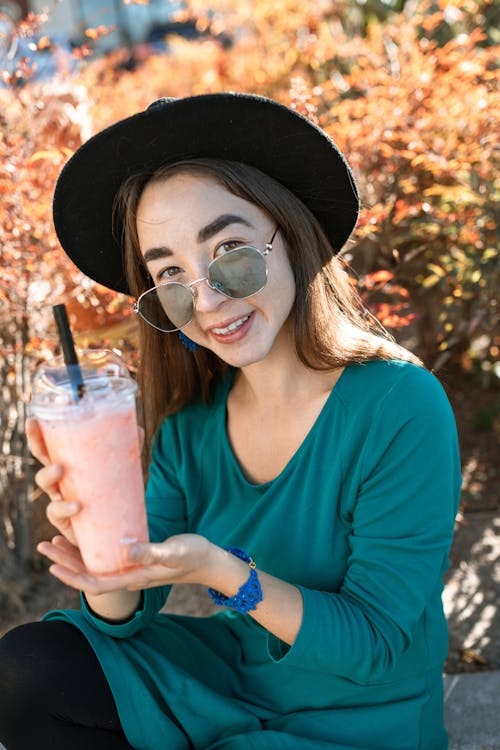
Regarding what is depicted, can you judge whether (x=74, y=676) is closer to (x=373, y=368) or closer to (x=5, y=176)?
(x=373, y=368)

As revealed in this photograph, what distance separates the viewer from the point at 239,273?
1.84 m

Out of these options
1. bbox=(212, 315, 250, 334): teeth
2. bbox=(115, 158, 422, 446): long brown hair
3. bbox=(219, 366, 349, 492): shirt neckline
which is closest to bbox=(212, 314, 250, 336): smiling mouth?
bbox=(212, 315, 250, 334): teeth

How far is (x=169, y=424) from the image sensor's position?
2338mm

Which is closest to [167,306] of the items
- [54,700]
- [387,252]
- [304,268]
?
[304,268]

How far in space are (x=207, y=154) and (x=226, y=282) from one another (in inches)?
13.0

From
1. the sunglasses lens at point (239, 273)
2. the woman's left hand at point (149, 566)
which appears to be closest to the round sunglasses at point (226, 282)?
the sunglasses lens at point (239, 273)

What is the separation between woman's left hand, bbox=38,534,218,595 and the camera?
1467mm

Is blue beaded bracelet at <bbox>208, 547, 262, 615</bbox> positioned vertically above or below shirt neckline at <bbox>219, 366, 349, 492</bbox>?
below

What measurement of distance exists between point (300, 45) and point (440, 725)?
4745mm

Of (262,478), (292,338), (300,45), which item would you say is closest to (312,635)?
(262,478)

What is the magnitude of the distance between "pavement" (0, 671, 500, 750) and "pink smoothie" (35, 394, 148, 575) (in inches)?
47.7

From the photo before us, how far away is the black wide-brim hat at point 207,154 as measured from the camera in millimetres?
1840

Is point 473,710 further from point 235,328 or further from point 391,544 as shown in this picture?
point 235,328

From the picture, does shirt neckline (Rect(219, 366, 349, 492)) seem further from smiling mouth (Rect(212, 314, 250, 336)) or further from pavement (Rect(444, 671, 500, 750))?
pavement (Rect(444, 671, 500, 750))
